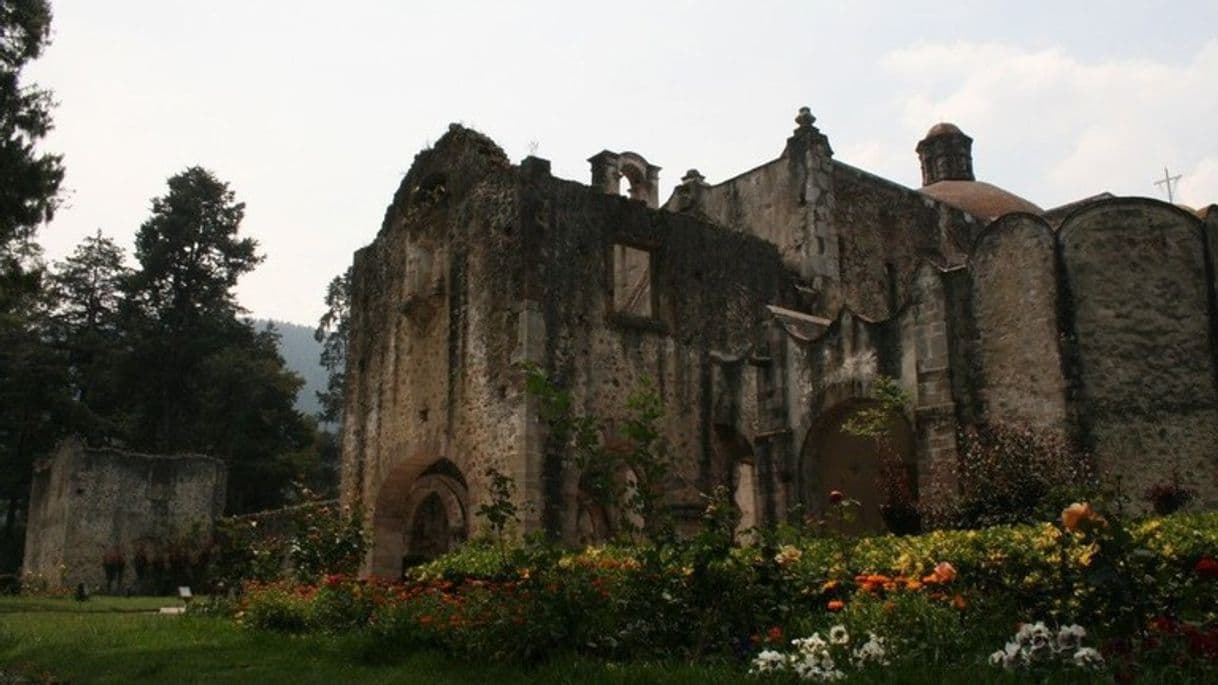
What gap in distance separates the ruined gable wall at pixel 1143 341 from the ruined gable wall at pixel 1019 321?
0.29 metres

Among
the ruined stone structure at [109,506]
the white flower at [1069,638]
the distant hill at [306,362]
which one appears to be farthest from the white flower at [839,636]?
the distant hill at [306,362]

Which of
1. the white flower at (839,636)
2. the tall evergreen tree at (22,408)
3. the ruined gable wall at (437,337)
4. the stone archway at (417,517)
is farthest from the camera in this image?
the tall evergreen tree at (22,408)

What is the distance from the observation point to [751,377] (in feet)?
59.1

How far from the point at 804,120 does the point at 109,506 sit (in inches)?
867

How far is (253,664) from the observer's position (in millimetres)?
9672

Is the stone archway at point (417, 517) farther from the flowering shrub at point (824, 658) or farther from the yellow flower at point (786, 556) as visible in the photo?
the flowering shrub at point (824, 658)

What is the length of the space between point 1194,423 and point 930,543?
5.84 meters

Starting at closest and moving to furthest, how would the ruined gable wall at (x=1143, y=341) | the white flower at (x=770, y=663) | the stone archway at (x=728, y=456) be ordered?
the white flower at (x=770, y=663), the ruined gable wall at (x=1143, y=341), the stone archway at (x=728, y=456)

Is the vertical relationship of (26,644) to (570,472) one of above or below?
below

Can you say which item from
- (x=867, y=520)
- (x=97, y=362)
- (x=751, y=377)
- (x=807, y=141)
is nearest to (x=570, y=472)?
(x=751, y=377)

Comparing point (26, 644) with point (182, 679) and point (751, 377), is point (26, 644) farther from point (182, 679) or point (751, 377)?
point (751, 377)

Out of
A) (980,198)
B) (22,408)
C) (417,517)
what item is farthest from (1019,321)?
(22,408)

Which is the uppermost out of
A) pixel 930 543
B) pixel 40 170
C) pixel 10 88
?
pixel 10 88

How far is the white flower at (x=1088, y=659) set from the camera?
18.4ft
